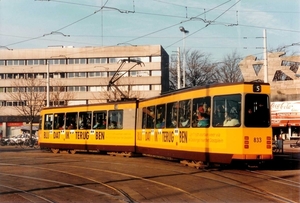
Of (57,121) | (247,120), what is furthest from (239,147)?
(57,121)

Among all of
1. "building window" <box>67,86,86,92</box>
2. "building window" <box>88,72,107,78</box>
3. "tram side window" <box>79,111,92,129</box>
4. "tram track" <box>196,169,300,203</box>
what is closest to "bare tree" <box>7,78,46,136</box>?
"building window" <box>67,86,86,92</box>

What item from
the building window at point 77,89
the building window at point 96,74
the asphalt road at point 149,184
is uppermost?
the building window at point 96,74

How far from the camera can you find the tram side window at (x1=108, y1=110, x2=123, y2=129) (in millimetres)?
23355

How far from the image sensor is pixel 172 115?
1841cm

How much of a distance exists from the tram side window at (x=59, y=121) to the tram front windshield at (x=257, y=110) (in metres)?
14.6

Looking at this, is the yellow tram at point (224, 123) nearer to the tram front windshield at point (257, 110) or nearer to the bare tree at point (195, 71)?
the tram front windshield at point (257, 110)

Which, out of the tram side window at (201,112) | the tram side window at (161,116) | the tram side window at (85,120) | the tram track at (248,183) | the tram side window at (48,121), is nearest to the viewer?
the tram track at (248,183)

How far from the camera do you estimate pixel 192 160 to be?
16969mm

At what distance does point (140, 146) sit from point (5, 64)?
5933 cm

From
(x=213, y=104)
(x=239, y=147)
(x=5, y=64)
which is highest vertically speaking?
(x=5, y=64)

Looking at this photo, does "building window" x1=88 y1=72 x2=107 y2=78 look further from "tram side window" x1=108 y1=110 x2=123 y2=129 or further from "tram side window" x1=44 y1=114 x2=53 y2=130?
"tram side window" x1=108 y1=110 x2=123 y2=129

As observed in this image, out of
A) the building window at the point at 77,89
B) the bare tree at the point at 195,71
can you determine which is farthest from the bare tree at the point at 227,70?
the building window at the point at 77,89

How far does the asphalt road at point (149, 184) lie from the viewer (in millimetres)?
10750

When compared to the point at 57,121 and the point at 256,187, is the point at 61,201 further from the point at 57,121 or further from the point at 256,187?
the point at 57,121
